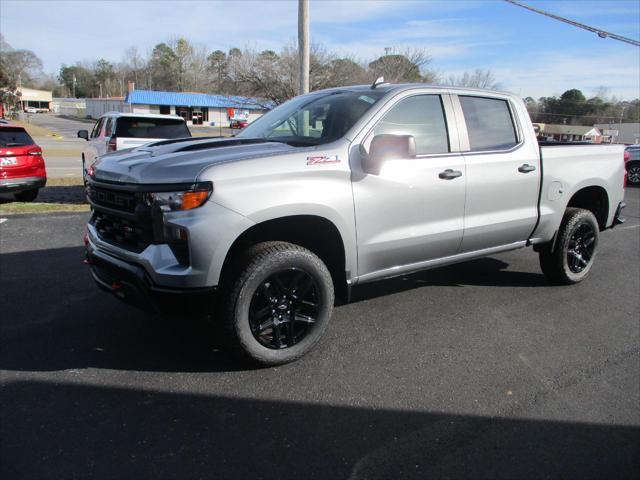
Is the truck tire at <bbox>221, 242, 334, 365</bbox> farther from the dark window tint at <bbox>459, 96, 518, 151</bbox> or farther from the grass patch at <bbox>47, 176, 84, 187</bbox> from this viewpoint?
the grass patch at <bbox>47, 176, 84, 187</bbox>

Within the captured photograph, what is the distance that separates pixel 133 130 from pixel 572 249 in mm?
8099

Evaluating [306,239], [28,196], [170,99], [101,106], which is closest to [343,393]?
[306,239]

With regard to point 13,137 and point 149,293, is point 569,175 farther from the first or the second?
point 13,137

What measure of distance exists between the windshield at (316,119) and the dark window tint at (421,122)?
199 mm

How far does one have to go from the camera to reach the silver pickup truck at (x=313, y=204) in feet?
10.5

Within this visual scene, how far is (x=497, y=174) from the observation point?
464 centimetres

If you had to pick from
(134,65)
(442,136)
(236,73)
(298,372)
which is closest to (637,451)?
(298,372)

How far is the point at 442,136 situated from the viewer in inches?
172

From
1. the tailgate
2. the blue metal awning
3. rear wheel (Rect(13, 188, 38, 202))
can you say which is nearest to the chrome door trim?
the tailgate

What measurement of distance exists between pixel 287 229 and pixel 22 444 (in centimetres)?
203

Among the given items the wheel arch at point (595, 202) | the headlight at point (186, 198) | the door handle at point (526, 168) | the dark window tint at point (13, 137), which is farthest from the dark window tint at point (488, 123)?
the dark window tint at point (13, 137)

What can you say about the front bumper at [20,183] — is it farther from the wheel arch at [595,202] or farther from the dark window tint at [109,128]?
the wheel arch at [595,202]

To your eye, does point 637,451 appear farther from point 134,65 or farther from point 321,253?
point 134,65

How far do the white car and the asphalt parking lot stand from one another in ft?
16.5
